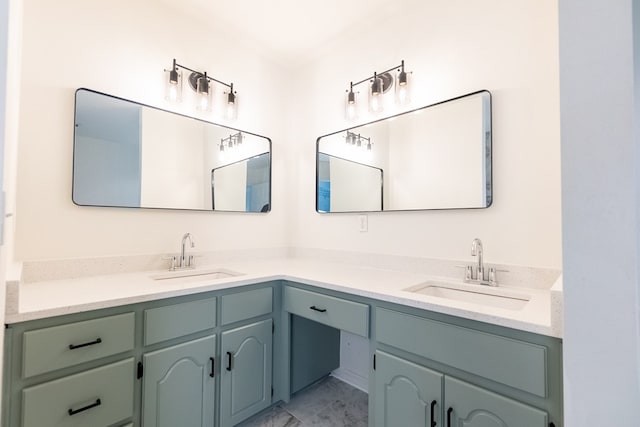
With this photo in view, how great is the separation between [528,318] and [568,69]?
30.2 inches

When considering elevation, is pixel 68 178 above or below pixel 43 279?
above

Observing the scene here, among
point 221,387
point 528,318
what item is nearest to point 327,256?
point 221,387

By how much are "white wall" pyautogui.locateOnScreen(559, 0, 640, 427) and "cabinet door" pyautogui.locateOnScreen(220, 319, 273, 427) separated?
4.56 ft

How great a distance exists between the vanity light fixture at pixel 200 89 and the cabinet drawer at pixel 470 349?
1805 mm

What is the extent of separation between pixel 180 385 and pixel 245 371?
1.14ft

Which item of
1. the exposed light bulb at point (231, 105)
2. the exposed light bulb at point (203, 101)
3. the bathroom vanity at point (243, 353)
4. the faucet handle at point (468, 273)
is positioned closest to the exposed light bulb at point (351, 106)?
the exposed light bulb at point (231, 105)

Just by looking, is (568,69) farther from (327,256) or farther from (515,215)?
(327,256)

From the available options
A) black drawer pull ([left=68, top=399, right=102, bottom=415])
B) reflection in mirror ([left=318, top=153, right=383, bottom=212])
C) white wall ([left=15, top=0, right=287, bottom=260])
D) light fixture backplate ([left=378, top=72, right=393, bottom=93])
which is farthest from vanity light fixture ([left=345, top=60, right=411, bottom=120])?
black drawer pull ([left=68, top=399, right=102, bottom=415])

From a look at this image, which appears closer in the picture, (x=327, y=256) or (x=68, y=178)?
(x=68, y=178)

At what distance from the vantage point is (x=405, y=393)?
124 cm

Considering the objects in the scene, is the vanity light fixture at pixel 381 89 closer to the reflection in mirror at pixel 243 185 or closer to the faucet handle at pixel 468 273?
the reflection in mirror at pixel 243 185

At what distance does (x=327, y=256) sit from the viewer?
234cm

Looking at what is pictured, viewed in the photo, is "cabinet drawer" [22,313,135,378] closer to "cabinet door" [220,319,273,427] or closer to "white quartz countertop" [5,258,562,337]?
"white quartz countertop" [5,258,562,337]

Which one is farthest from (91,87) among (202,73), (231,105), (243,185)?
(243,185)
